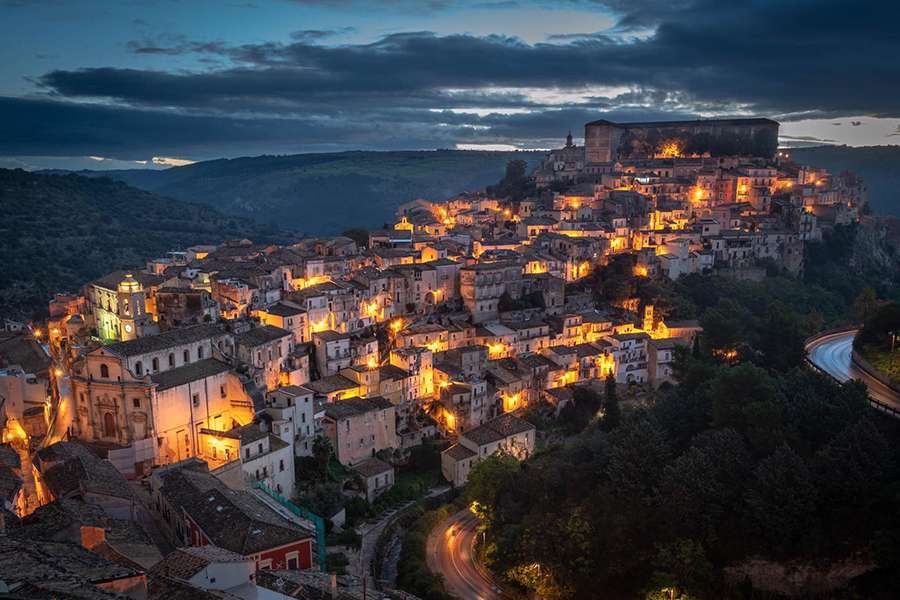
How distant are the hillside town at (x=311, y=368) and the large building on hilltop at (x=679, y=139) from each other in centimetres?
1313

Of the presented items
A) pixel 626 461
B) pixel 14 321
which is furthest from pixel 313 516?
pixel 14 321

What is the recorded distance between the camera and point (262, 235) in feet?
387

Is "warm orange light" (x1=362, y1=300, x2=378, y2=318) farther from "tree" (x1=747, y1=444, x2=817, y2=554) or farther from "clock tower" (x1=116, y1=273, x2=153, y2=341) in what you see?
"tree" (x1=747, y1=444, x2=817, y2=554)

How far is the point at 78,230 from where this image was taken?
93.7 m

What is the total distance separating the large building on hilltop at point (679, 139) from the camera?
86.5m

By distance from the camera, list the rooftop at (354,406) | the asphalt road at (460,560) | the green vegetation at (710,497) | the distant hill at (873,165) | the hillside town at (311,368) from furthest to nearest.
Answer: the distant hill at (873,165)
the rooftop at (354,406)
the asphalt road at (460,560)
the hillside town at (311,368)
the green vegetation at (710,497)

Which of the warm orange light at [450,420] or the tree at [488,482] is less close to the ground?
the tree at [488,482]

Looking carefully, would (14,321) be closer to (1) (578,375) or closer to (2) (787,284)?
(1) (578,375)

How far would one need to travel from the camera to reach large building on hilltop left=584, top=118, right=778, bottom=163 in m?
86.5

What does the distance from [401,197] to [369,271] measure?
11703 cm

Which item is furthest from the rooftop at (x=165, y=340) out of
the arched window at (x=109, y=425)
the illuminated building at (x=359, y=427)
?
the illuminated building at (x=359, y=427)

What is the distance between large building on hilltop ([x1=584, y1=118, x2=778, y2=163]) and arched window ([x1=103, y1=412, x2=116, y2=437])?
67199mm

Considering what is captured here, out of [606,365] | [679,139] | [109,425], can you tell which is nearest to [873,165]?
[679,139]

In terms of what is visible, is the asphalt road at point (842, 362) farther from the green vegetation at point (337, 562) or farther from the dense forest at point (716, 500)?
the green vegetation at point (337, 562)
